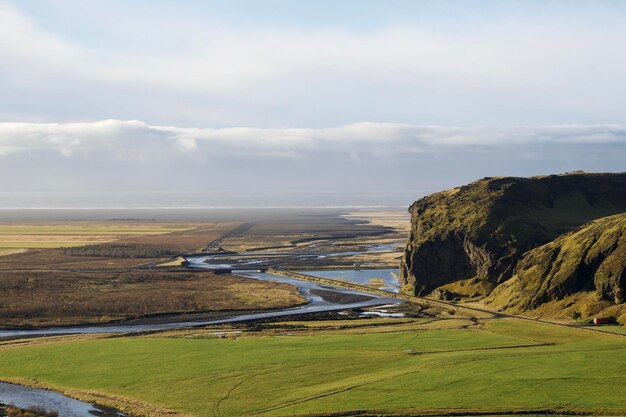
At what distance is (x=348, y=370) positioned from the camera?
69812 millimetres

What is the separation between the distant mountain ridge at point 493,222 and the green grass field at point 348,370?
3724cm

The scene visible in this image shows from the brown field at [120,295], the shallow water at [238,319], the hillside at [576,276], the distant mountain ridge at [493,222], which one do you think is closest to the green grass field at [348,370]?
the shallow water at [238,319]

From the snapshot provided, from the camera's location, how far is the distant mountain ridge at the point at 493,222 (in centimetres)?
12756

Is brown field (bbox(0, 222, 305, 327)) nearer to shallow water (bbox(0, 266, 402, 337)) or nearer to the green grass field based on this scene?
shallow water (bbox(0, 266, 402, 337))

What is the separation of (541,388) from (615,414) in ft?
25.0

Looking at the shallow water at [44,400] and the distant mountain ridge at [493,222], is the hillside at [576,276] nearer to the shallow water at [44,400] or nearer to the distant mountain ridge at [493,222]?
the distant mountain ridge at [493,222]

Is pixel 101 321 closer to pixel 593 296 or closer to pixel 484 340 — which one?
pixel 484 340

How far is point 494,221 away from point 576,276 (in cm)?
3209

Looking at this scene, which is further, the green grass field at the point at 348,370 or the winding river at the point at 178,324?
the winding river at the point at 178,324

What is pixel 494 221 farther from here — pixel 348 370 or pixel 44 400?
pixel 44 400

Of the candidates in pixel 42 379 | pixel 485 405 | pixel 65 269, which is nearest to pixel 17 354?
pixel 42 379

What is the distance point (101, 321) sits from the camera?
342 feet

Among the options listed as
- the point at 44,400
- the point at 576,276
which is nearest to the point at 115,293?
the point at 44,400

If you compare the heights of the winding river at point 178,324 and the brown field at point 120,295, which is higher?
the brown field at point 120,295
